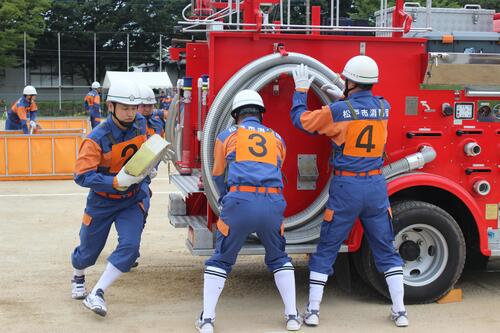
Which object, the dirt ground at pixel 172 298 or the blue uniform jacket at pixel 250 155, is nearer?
the blue uniform jacket at pixel 250 155

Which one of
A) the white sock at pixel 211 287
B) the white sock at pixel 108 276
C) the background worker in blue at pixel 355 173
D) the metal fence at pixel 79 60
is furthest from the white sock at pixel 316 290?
the metal fence at pixel 79 60

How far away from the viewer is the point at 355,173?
215 inches

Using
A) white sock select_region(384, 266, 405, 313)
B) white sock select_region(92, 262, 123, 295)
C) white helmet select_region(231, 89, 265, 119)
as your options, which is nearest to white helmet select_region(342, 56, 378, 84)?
white helmet select_region(231, 89, 265, 119)

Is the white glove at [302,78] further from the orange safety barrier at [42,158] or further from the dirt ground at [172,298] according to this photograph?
the orange safety barrier at [42,158]

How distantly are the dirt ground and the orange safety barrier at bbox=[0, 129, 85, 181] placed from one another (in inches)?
→ 197

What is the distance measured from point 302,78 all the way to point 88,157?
6.06 ft

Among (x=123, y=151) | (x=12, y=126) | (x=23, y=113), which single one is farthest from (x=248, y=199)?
(x=12, y=126)

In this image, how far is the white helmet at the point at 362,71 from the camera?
17.9ft

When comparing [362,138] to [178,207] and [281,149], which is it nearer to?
[281,149]

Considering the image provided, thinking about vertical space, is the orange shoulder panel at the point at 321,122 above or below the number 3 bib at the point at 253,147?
above

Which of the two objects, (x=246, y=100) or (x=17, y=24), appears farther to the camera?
(x=17, y=24)

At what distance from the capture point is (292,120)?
5.50 metres

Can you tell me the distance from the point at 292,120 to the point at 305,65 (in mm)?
473

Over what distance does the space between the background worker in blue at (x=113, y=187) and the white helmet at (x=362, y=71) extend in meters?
1.75
